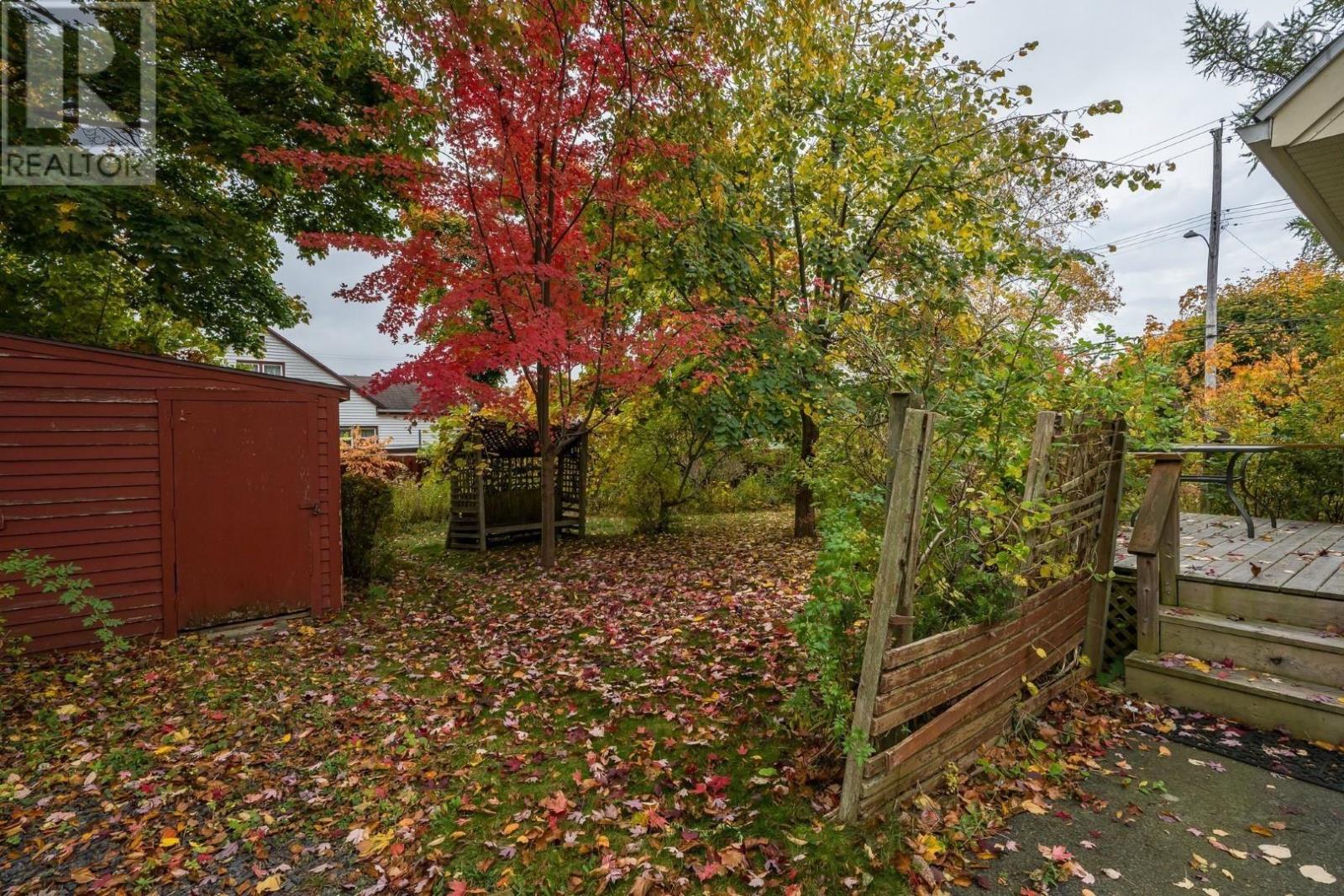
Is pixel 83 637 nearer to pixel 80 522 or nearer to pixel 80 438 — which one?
pixel 80 522

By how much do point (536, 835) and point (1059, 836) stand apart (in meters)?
2.25

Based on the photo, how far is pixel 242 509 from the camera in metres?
5.27

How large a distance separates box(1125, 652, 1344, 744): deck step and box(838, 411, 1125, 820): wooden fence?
34cm

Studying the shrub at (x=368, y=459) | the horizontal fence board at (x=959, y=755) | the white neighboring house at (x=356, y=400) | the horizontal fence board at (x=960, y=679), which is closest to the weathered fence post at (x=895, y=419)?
the horizontal fence board at (x=960, y=679)

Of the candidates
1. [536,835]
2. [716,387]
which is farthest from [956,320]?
[536,835]

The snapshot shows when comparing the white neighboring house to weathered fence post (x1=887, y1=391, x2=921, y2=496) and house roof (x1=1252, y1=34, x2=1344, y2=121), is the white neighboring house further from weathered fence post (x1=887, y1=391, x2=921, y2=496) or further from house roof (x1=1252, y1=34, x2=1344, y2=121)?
house roof (x1=1252, y1=34, x2=1344, y2=121)

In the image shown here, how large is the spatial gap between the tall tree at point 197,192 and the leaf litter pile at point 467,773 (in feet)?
16.2

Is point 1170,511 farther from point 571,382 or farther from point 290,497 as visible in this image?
point 290,497

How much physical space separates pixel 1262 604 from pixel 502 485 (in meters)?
8.61

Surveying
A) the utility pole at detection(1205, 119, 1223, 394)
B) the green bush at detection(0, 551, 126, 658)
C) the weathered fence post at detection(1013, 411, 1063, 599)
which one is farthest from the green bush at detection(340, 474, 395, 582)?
the utility pole at detection(1205, 119, 1223, 394)

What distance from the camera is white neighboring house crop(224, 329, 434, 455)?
25328 millimetres

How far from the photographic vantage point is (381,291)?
5.70m

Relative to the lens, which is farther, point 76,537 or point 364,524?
point 364,524

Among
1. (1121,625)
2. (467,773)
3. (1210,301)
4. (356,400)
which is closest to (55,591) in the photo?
(467,773)
